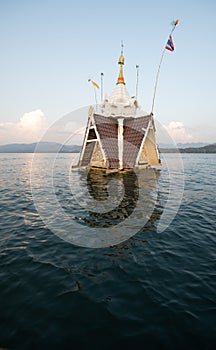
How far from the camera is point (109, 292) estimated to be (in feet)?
17.1

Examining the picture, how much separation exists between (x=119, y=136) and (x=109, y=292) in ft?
98.5

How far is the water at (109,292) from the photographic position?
3.94 m

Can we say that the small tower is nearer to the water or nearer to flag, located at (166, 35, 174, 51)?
flag, located at (166, 35, 174, 51)

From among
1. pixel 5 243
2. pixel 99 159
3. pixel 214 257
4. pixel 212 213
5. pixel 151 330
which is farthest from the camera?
pixel 99 159

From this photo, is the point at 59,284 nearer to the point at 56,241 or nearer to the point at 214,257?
the point at 56,241

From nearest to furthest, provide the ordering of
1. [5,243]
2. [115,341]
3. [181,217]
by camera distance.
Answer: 1. [115,341]
2. [5,243]
3. [181,217]

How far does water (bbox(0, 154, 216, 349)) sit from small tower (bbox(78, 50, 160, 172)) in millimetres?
20959

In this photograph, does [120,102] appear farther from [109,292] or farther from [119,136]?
[109,292]

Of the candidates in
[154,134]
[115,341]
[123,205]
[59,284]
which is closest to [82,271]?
[59,284]

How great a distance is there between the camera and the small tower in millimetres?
29969

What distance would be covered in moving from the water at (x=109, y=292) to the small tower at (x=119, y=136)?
20959 mm

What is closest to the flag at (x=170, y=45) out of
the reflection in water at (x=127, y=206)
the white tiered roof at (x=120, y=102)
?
the white tiered roof at (x=120, y=102)

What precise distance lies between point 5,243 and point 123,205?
813cm

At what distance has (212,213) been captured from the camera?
12047 mm
